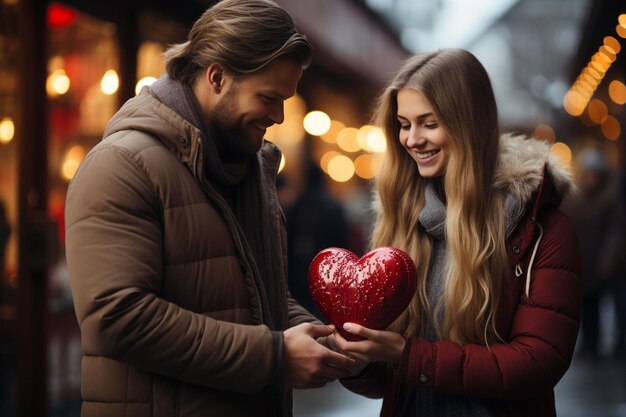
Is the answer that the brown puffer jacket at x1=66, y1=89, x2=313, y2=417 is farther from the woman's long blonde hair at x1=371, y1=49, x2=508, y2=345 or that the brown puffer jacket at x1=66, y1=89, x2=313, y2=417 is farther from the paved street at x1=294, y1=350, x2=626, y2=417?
the paved street at x1=294, y1=350, x2=626, y2=417

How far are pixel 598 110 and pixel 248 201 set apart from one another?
17685mm

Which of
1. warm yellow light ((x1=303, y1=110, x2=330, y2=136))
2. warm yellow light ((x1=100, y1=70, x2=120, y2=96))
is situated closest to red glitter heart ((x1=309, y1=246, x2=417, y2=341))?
warm yellow light ((x1=100, y1=70, x2=120, y2=96))

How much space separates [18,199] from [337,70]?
9079 mm

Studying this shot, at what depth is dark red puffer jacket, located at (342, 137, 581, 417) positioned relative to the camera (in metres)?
2.69

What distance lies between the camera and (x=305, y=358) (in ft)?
8.66

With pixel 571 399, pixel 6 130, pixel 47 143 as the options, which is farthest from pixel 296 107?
pixel 6 130

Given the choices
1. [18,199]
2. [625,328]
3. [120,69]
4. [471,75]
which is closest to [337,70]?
[625,328]

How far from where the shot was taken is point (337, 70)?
14508 millimetres

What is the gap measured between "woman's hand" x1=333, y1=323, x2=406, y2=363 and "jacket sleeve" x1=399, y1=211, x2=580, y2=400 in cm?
4

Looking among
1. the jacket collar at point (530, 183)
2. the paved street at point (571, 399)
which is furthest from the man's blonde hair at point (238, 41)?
the paved street at point (571, 399)

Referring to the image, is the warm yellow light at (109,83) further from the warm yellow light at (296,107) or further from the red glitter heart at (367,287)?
the warm yellow light at (296,107)

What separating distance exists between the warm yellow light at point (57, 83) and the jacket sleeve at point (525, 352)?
14.9ft

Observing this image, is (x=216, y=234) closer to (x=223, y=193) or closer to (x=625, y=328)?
(x=223, y=193)

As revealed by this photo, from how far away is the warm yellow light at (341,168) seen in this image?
18234 millimetres
